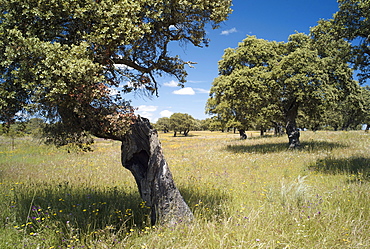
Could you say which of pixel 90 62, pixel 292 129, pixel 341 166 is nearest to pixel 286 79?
pixel 292 129

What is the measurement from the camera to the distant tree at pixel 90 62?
14.5ft

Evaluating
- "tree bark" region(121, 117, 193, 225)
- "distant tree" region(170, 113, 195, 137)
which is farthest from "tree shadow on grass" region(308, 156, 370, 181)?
"distant tree" region(170, 113, 195, 137)

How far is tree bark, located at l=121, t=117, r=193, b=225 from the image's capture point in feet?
20.4

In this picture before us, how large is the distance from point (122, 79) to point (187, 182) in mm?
6226

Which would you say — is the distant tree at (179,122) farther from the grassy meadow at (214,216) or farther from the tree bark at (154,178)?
the tree bark at (154,178)

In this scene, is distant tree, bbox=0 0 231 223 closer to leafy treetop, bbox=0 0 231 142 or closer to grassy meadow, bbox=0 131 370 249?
leafy treetop, bbox=0 0 231 142

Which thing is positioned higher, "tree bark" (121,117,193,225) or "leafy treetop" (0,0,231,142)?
"leafy treetop" (0,0,231,142)

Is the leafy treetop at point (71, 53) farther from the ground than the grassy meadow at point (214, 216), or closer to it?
farther from the ground

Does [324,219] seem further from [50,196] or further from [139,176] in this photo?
[50,196]

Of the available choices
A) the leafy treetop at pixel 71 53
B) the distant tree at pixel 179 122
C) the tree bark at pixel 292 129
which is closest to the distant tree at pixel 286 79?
the tree bark at pixel 292 129

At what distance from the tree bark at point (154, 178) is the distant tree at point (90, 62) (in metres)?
0.03

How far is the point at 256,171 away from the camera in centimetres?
1313

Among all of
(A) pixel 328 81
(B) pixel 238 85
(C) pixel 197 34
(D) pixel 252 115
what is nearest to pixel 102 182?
(C) pixel 197 34

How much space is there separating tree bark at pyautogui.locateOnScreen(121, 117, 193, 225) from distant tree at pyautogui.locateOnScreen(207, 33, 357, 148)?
15032 mm
